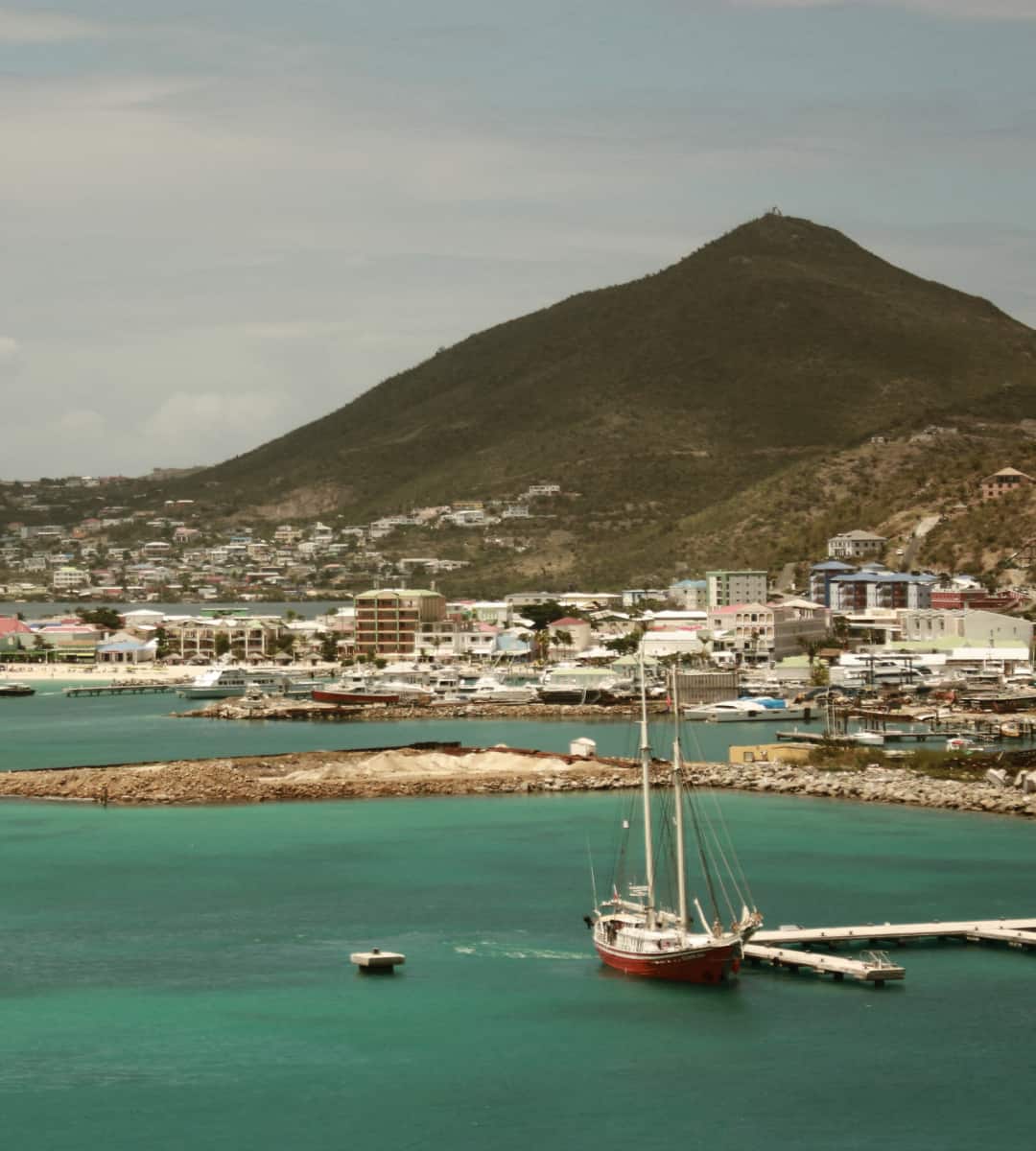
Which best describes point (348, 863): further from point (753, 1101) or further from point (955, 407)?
point (955, 407)

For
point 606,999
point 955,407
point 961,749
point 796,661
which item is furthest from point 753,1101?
point 955,407

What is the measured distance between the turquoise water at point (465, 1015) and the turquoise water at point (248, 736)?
2038 cm

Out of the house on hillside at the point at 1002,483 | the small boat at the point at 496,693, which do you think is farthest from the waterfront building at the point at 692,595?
the small boat at the point at 496,693

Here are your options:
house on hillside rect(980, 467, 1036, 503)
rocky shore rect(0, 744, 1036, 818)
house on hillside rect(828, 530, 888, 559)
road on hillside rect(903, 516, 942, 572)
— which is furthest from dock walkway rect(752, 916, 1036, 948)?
house on hillside rect(980, 467, 1036, 503)

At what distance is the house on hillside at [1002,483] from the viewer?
116625 millimetres

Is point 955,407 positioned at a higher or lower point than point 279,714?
higher

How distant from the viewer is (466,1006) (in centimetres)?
2836

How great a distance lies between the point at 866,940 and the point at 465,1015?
681 cm

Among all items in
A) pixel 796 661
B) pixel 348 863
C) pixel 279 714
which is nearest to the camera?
pixel 348 863

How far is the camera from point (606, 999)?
2825cm

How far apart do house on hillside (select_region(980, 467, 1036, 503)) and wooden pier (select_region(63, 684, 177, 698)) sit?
47.5m

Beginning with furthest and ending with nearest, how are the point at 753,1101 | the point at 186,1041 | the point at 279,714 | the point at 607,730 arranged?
the point at 279,714 < the point at 607,730 < the point at 186,1041 < the point at 753,1101

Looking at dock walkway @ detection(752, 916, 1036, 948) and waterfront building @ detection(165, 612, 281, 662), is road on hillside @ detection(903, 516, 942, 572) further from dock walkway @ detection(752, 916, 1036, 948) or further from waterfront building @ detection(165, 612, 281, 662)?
dock walkway @ detection(752, 916, 1036, 948)

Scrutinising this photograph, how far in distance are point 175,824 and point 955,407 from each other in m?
128
